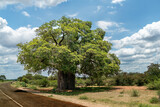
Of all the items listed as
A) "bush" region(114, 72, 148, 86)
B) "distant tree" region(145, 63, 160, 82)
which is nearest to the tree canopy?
"distant tree" region(145, 63, 160, 82)

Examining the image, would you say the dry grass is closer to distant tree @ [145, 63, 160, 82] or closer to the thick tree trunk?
the thick tree trunk

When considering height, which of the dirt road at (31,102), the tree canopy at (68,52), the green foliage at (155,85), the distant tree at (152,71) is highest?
the tree canopy at (68,52)

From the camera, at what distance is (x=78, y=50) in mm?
25359

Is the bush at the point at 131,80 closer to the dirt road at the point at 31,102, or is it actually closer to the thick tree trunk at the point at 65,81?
the thick tree trunk at the point at 65,81

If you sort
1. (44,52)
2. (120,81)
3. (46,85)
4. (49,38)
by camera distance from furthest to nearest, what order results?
(46,85) < (120,81) < (49,38) < (44,52)

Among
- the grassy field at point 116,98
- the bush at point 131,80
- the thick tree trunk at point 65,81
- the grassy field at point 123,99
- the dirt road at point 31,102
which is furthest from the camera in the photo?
the bush at point 131,80

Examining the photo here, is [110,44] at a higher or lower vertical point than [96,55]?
higher

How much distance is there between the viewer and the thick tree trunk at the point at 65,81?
2741cm

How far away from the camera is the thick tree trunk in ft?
89.9

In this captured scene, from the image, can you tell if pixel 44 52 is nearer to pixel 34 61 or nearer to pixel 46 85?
pixel 34 61

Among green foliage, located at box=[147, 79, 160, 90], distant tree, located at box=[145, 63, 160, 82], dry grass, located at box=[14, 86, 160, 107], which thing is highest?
distant tree, located at box=[145, 63, 160, 82]

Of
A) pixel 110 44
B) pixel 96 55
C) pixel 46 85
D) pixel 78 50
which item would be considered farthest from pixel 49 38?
pixel 46 85

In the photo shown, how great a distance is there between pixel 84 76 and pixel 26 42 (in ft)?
38.8

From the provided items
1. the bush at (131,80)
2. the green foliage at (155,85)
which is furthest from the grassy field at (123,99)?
the bush at (131,80)
